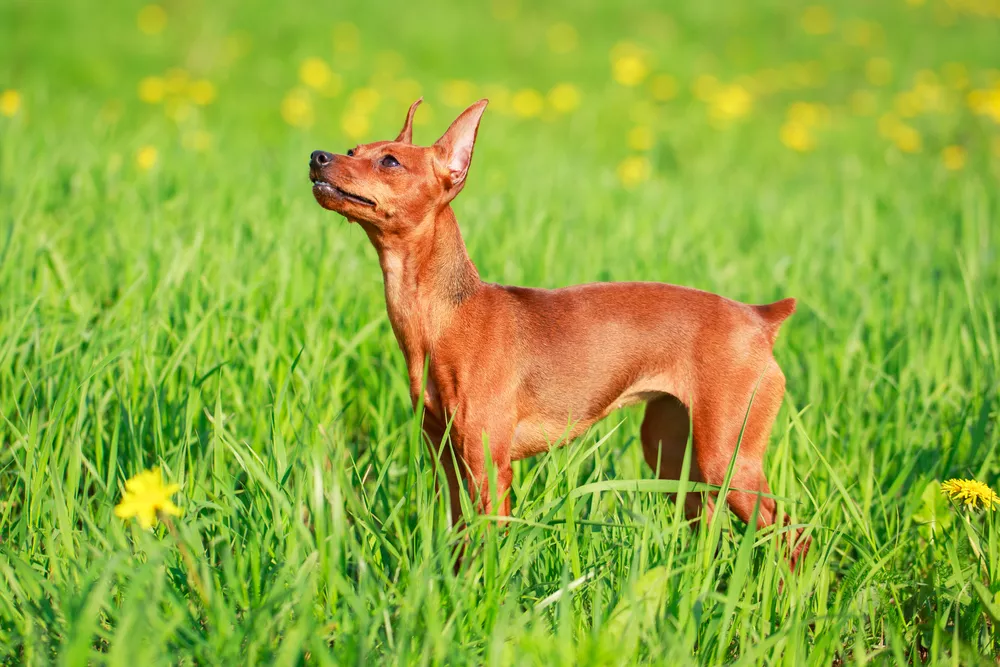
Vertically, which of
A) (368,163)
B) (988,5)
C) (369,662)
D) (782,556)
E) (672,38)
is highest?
(988,5)

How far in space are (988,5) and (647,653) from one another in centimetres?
1647

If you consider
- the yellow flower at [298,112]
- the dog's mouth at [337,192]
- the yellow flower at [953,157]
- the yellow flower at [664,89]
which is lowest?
the dog's mouth at [337,192]

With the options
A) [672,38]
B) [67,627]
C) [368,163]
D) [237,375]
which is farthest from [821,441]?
[672,38]

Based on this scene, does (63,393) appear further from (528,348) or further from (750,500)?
(750,500)

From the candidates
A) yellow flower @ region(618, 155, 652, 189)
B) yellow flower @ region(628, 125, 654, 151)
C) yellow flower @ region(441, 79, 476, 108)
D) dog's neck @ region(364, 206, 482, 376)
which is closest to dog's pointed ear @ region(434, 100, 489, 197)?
dog's neck @ region(364, 206, 482, 376)

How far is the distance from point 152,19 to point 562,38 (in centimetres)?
510

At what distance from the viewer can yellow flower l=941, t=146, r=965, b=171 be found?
7090 mm

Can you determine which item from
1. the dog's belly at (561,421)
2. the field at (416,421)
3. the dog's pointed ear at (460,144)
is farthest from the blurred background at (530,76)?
the dog's belly at (561,421)

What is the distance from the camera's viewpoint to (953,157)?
25.1 ft

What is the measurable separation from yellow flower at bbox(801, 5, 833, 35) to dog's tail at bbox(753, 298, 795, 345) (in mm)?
12578

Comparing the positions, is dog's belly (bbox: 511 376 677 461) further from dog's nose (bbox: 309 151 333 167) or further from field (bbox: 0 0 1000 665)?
dog's nose (bbox: 309 151 333 167)

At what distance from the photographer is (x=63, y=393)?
2672 millimetres

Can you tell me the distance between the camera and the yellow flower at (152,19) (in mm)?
10938

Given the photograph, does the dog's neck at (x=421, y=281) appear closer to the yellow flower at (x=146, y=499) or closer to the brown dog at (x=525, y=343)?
the brown dog at (x=525, y=343)
